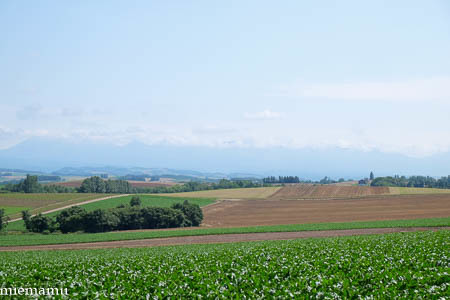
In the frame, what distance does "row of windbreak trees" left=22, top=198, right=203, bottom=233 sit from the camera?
172ft

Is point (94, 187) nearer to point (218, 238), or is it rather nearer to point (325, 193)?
point (325, 193)

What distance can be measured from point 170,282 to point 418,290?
27.2ft

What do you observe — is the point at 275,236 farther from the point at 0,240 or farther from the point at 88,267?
the point at 0,240

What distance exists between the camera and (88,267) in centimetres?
1711

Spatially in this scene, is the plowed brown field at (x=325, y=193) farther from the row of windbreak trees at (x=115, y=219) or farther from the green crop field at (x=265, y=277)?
the green crop field at (x=265, y=277)

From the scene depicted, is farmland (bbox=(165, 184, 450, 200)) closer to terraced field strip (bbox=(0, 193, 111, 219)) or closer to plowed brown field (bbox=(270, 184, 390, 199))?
plowed brown field (bbox=(270, 184, 390, 199))

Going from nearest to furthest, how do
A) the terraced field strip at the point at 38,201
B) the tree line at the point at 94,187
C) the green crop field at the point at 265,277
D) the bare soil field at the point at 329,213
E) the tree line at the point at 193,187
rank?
the green crop field at the point at 265,277 → the bare soil field at the point at 329,213 → the terraced field strip at the point at 38,201 → the tree line at the point at 94,187 → the tree line at the point at 193,187

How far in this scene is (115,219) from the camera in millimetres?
53938

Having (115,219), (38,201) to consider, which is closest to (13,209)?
(38,201)

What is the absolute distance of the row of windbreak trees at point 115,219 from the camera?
52438 millimetres

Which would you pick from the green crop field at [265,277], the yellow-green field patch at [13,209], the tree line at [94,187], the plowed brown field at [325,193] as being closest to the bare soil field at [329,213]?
the plowed brown field at [325,193]

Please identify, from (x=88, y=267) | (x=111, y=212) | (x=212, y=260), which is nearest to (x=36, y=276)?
(x=88, y=267)

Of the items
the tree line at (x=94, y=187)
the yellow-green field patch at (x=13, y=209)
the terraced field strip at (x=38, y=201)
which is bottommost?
the yellow-green field patch at (x=13, y=209)

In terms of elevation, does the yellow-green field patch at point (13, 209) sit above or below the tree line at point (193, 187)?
below
